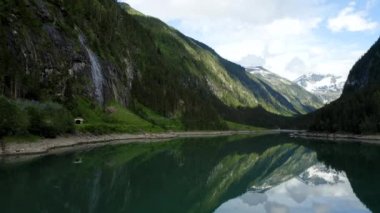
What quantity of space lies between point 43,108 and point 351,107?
142876mm

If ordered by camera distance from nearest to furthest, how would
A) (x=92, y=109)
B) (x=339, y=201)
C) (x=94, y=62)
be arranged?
(x=339, y=201) < (x=92, y=109) < (x=94, y=62)

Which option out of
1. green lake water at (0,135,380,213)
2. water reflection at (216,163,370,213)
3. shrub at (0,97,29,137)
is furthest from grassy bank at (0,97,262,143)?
water reflection at (216,163,370,213)

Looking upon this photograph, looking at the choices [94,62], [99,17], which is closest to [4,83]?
[94,62]

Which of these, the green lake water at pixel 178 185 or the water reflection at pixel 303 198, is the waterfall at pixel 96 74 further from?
the water reflection at pixel 303 198

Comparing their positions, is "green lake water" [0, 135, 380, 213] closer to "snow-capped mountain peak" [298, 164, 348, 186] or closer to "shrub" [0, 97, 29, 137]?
"snow-capped mountain peak" [298, 164, 348, 186]

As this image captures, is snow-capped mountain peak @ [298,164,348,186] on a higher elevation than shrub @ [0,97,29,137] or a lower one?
lower

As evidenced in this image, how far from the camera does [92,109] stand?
144125mm

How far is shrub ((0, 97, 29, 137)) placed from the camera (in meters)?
80.6

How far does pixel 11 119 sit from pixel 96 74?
77.0 m

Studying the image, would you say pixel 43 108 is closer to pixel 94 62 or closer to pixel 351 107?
pixel 94 62

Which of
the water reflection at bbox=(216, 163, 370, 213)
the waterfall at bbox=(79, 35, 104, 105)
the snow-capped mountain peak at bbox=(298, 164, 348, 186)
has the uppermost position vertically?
the waterfall at bbox=(79, 35, 104, 105)

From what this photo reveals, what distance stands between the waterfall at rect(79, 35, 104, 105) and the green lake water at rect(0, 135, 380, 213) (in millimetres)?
68718

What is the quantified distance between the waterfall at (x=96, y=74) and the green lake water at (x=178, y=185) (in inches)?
2705

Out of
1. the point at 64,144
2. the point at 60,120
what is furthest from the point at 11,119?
the point at 64,144
